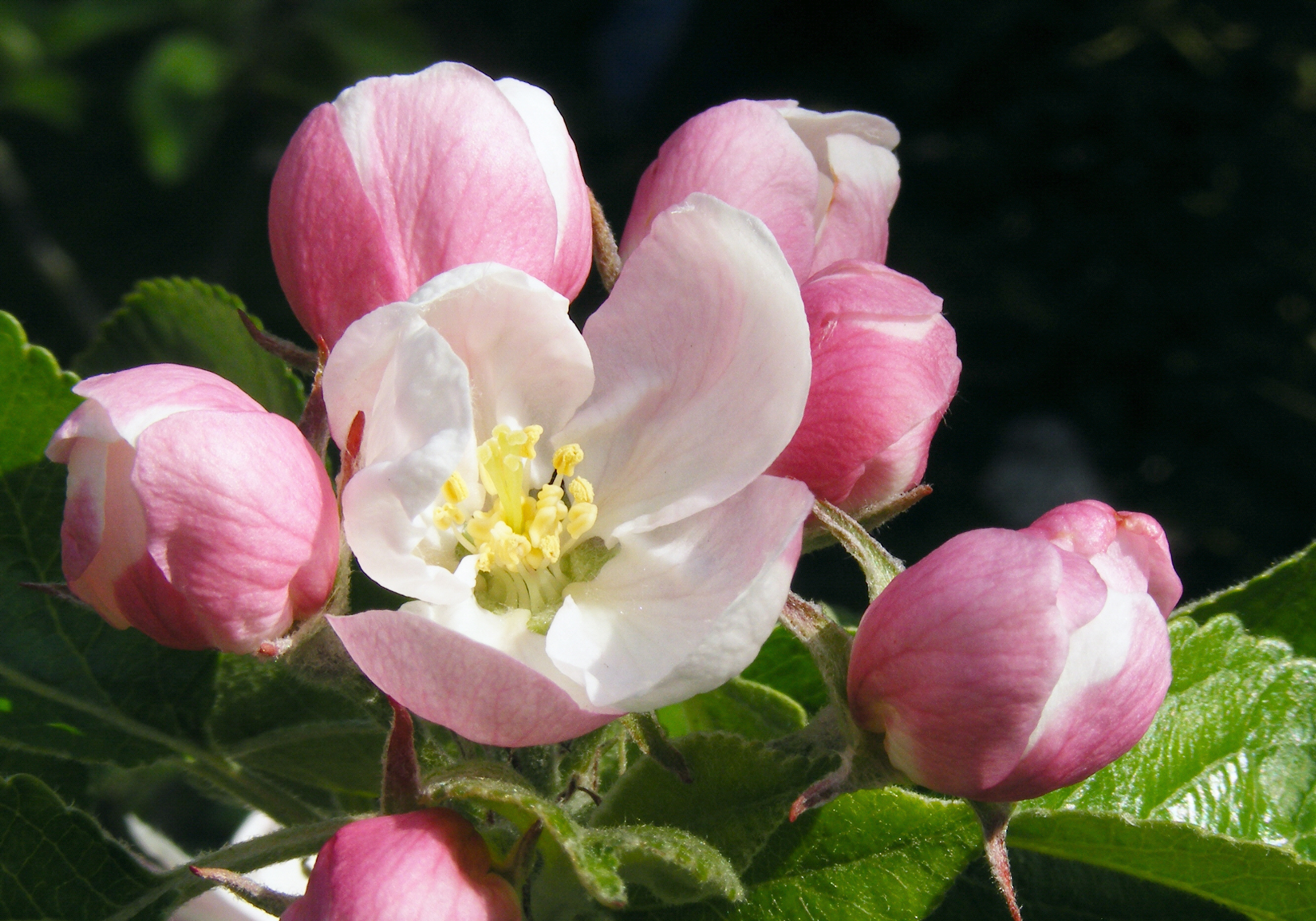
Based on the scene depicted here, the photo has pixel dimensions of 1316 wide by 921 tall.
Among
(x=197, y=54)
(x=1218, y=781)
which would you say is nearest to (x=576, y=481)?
(x=1218, y=781)

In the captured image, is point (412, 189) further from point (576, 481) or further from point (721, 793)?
point (721, 793)

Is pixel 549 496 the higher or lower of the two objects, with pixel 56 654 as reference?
higher

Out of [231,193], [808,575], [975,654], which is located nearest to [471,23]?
[231,193]

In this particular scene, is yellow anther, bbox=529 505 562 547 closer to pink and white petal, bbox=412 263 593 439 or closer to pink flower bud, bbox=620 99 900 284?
pink and white petal, bbox=412 263 593 439

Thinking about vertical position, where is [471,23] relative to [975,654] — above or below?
below

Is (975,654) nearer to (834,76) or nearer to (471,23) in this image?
(834,76)

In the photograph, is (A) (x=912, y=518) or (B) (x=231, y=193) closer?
(A) (x=912, y=518)

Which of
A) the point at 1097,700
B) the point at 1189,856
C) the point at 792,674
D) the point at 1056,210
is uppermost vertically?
the point at 1097,700
